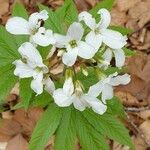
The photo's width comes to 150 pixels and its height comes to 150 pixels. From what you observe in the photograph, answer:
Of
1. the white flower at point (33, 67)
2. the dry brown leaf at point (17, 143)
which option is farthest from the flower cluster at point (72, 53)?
the dry brown leaf at point (17, 143)

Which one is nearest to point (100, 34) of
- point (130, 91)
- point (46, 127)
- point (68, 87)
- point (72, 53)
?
point (72, 53)

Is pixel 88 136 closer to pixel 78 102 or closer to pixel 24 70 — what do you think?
pixel 78 102

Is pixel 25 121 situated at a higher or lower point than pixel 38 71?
lower

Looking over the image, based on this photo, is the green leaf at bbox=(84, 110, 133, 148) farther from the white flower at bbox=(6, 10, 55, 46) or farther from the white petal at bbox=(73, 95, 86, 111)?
the white flower at bbox=(6, 10, 55, 46)

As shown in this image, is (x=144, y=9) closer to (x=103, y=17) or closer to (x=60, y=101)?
(x=103, y=17)

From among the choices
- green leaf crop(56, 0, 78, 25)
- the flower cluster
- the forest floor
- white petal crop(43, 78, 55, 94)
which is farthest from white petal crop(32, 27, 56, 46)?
the forest floor

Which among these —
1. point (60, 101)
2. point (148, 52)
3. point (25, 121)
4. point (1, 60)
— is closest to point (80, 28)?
point (60, 101)

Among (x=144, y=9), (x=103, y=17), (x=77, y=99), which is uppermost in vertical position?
(x=103, y=17)
